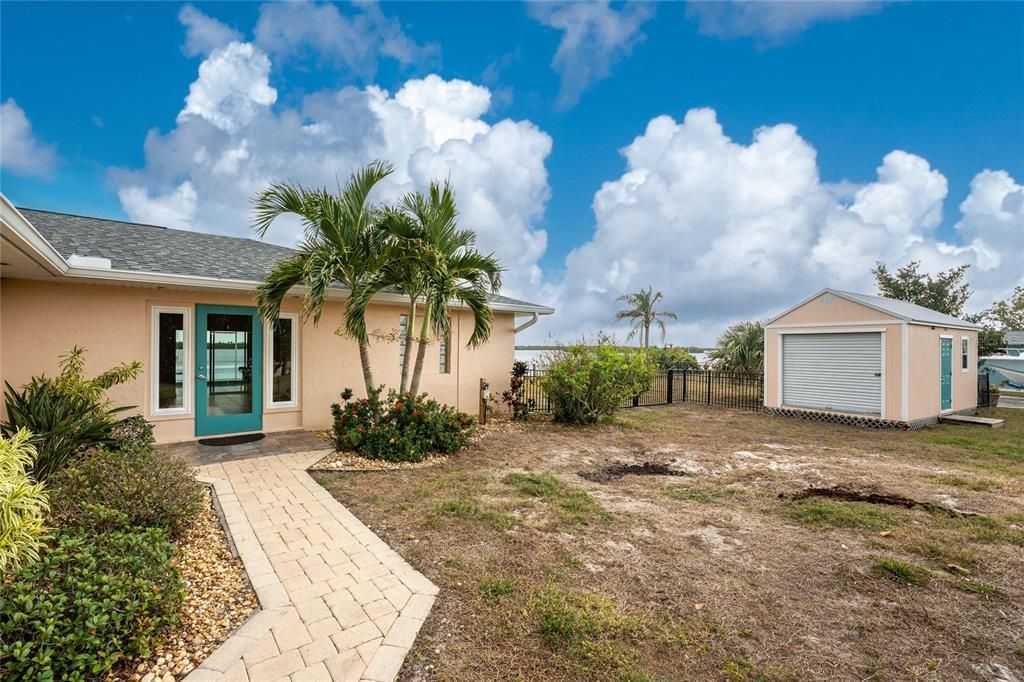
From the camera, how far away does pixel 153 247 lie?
25.2 feet

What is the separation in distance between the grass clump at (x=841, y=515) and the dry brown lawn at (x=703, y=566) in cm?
2

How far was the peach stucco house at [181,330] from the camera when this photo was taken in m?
6.05

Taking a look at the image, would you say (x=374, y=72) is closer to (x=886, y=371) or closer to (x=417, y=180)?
(x=417, y=180)

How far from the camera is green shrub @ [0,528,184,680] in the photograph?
195 centimetres

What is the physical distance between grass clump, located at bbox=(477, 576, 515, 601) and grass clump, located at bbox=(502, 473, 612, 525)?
1322 mm

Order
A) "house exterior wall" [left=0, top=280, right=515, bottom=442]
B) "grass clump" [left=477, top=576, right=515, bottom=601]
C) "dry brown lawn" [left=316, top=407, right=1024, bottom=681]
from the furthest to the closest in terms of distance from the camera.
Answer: "house exterior wall" [left=0, top=280, right=515, bottom=442] → "grass clump" [left=477, top=576, right=515, bottom=601] → "dry brown lawn" [left=316, top=407, right=1024, bottom=681]

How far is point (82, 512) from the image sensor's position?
3244mm

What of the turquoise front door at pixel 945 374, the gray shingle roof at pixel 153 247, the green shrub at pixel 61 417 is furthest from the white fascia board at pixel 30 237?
the turquoise front door at pixel 945 374

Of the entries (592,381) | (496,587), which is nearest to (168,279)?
(496,587)

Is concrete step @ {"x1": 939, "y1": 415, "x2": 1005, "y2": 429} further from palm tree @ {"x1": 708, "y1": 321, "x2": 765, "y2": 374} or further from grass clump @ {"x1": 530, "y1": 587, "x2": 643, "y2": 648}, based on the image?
grass clump @ {"x1": 530, "y1": 587, "x2": 643, "y2": 648}

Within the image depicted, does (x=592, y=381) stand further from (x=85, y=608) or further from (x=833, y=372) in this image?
(x=85, y=608)

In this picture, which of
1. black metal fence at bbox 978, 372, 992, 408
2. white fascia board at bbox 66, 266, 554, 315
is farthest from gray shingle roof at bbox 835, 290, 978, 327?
white fascia board at bbox 66, 266, 554, 315

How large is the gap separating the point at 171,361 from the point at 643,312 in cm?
2286

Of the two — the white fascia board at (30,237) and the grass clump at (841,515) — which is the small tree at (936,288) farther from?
the white fascia board at (30,237)
